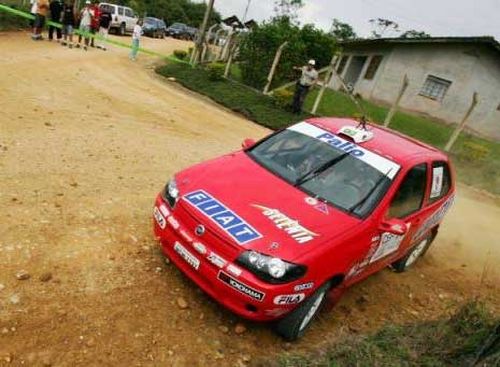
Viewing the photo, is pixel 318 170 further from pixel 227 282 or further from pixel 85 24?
pixel 85 24

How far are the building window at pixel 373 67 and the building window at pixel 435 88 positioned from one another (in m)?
3.28

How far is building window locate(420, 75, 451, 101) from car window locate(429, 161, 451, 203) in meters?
19.2

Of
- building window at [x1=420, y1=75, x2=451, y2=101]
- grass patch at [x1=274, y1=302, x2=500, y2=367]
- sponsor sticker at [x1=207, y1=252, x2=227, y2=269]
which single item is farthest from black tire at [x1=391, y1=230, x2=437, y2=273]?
building window at [x1=420, y1=75, x2=451, y2=101]

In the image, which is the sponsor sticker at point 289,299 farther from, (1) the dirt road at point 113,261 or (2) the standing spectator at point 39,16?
(2) the standing spectator at point 39,16

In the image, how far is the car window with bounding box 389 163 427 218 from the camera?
4793mm

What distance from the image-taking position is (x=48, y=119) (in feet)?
27.3

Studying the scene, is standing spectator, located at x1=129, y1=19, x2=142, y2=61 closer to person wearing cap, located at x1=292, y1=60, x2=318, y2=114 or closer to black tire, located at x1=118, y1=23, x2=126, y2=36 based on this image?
person wearing cap, located at x1=292, y1=60, x2=318, y2=114

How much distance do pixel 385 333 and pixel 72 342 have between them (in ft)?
8.66

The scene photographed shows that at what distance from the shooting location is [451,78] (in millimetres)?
22859

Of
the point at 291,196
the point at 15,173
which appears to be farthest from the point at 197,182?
the point at 15,173

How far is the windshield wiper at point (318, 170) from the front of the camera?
4.77 meters

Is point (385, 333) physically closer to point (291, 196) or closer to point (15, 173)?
point (291, 196)

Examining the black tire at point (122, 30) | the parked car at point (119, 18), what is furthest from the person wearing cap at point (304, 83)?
the black tire at point (122, 30)

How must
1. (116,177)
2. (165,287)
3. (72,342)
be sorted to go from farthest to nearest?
(116,177) < (165,287) < (72,342)
